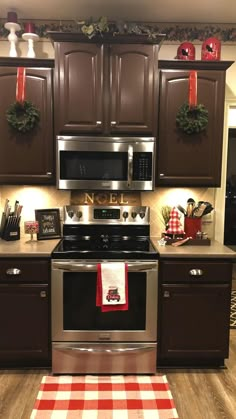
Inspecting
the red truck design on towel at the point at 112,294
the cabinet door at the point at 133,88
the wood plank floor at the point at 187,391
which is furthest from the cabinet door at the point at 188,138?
the wood plank floor at the point at 187,391

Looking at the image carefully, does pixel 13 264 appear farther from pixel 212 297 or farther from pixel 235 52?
pixel 235 52

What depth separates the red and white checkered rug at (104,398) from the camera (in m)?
1.99

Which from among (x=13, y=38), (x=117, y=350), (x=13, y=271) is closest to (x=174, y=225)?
(x=117, y=350)

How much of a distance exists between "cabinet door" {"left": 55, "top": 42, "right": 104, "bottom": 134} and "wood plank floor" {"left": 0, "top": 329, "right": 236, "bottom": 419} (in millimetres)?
1852

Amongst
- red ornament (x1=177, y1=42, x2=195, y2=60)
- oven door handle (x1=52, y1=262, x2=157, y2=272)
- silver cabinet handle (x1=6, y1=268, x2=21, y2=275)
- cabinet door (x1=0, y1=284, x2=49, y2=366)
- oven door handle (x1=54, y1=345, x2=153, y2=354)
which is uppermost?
red ornament (x1=177, y1=42, x2=195, y2=60)

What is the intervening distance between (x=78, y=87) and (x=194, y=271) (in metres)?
1.63

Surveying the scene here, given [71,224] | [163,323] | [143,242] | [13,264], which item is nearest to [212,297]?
[163,323]

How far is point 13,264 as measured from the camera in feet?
7.63

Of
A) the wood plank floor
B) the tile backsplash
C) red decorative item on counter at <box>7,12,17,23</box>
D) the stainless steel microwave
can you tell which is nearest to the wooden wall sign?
the tile backsplash

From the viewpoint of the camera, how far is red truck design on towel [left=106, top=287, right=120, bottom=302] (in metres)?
2.29

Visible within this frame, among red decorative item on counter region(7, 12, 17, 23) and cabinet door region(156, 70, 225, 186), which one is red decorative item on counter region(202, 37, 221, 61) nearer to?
cabinet door region(156, 70, 225, 186)

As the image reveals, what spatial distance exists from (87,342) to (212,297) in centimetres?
97

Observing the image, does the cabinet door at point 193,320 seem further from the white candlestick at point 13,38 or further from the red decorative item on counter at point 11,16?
the red decorative item on counter at point 11,16

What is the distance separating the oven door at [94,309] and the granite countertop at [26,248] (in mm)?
132
